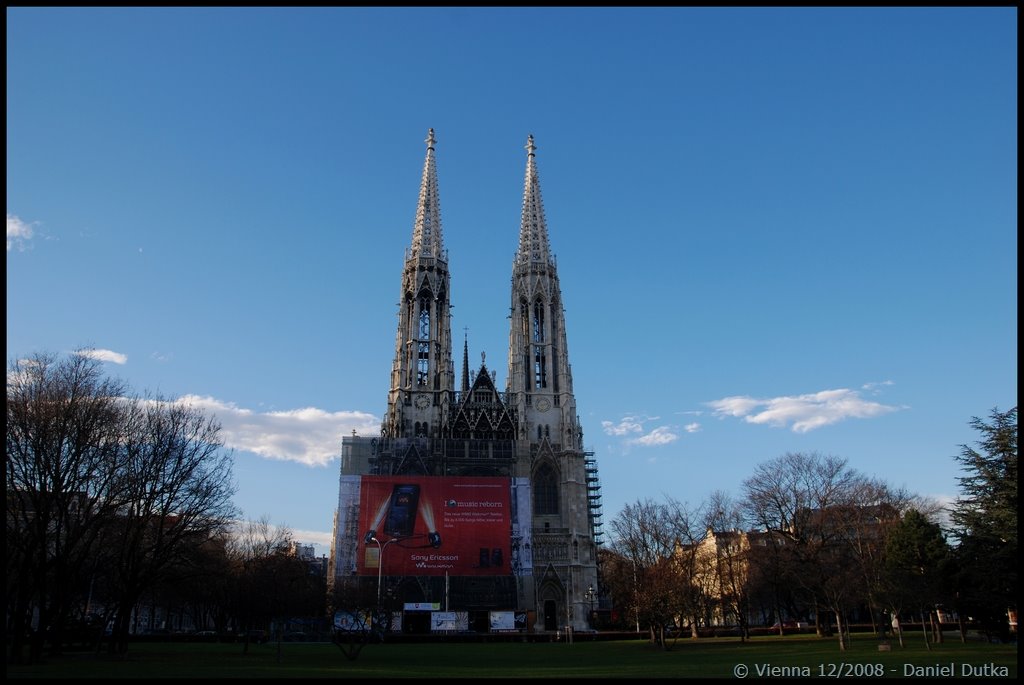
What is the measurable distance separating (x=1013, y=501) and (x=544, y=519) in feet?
158

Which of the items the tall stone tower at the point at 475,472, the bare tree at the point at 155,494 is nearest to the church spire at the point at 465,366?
the tall stone tower at the point at 475,472

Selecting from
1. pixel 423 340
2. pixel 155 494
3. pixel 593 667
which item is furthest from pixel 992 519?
pixel 423 340

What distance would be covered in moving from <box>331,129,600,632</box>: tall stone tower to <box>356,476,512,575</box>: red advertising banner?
9 cm

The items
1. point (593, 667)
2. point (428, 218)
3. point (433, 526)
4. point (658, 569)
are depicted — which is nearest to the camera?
point (593, 667)

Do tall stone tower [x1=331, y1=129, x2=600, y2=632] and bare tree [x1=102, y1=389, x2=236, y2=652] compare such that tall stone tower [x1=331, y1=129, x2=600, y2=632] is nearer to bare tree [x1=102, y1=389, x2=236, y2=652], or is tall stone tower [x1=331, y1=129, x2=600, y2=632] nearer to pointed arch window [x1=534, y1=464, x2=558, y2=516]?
pointed arch window [x1=534, y1=464, x2=558, y2=516]

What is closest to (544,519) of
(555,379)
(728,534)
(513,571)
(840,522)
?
(513,571)

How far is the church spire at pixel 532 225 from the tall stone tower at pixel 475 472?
16 cm

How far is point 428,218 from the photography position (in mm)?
86312

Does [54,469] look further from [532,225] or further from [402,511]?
[532,225]

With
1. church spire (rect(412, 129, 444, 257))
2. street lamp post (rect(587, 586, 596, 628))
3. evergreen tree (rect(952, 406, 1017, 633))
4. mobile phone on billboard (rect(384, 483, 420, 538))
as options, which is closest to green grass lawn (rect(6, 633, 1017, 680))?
evergreen tree (rect(952, 406, 1017, 633))

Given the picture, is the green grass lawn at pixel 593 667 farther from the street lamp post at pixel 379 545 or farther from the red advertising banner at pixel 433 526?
the red advertising banner at pixel 433 526

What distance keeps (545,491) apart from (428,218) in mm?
32944

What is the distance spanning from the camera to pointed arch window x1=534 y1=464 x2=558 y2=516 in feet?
240

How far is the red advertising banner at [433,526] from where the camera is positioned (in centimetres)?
6341
